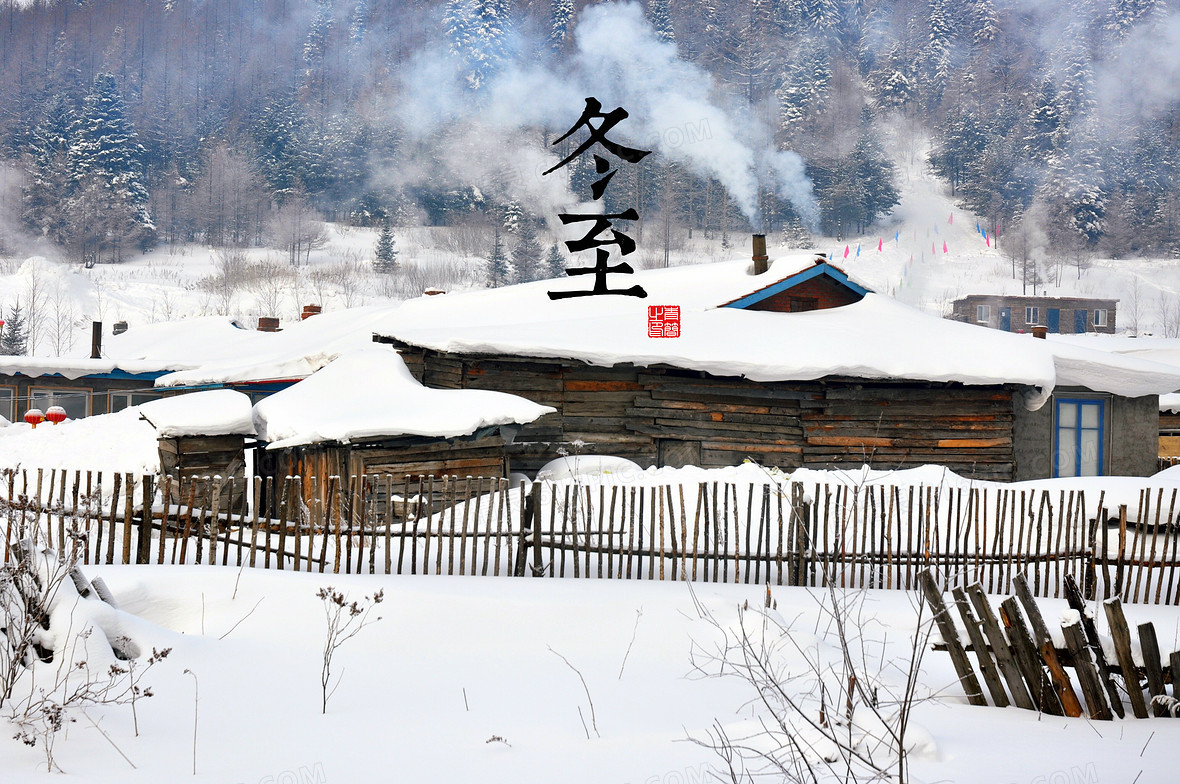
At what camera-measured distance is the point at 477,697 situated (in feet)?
17.6

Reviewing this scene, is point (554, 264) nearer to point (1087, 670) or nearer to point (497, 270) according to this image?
point (497, 270)

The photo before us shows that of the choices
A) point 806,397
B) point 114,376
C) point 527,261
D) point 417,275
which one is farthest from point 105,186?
point 806,397

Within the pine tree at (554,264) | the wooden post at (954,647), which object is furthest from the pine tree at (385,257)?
the wooden post at (954,647)

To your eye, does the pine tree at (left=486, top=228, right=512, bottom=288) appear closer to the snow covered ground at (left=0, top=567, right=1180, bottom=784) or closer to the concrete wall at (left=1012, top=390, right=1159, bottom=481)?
the concrete wall at (left=1012, top=390, right=1159, bottom=481)

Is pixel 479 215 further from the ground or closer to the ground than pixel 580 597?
further from the ground

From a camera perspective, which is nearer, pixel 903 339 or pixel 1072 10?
pixel 903 339

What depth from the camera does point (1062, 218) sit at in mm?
84625

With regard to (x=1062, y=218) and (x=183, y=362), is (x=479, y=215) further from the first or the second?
(x=183, y=362)

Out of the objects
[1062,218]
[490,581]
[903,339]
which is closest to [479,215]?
A: [1062,218]

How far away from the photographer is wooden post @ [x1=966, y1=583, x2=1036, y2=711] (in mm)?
5234

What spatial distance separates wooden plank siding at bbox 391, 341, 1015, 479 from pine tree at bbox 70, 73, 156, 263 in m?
79.1

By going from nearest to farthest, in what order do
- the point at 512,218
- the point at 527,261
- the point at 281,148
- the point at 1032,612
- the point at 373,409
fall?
the point at 1032,612, the point at 373,409, the point at 527,261, the point at 512,218, the point at 281,148

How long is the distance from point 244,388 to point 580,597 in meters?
20.5

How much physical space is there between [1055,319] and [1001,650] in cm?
6705
